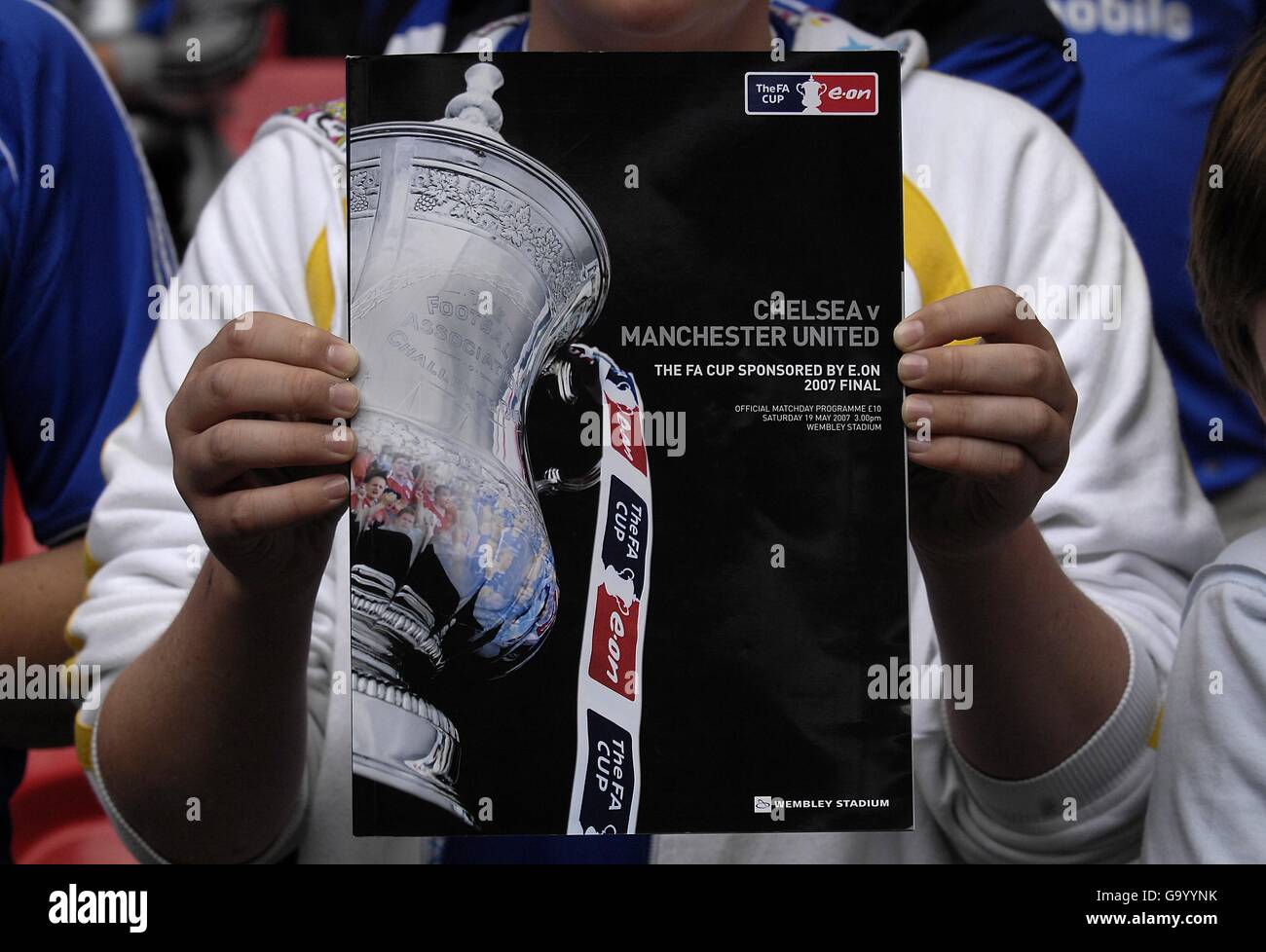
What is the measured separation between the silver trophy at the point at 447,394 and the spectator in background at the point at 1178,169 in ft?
1.86

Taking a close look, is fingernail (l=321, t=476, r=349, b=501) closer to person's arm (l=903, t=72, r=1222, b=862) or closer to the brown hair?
person's arm (l=903, t=72, r=1222, b=862)

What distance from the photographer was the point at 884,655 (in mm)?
687

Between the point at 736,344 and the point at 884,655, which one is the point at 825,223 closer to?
the point at 736,344

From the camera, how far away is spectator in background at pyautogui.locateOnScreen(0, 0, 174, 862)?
1002 millimetres

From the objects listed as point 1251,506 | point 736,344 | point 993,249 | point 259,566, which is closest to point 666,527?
point 736,344

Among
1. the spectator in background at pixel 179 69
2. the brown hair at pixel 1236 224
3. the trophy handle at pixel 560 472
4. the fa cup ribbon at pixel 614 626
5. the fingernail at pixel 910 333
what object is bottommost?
the fa cup ribbon at pixel 614 626

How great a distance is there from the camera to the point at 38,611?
0.96 metres

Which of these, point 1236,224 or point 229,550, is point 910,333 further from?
point 229,550

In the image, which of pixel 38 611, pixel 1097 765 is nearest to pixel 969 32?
pixel 1097 765

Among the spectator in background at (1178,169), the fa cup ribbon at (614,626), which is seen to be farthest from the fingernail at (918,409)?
the spectator in background at (1178,169)

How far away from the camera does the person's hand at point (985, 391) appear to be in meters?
0.67

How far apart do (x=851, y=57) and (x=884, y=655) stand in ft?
1.07

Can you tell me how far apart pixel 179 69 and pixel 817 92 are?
64cm

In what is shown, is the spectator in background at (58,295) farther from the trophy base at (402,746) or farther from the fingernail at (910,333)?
the fingernail at (910,333)
